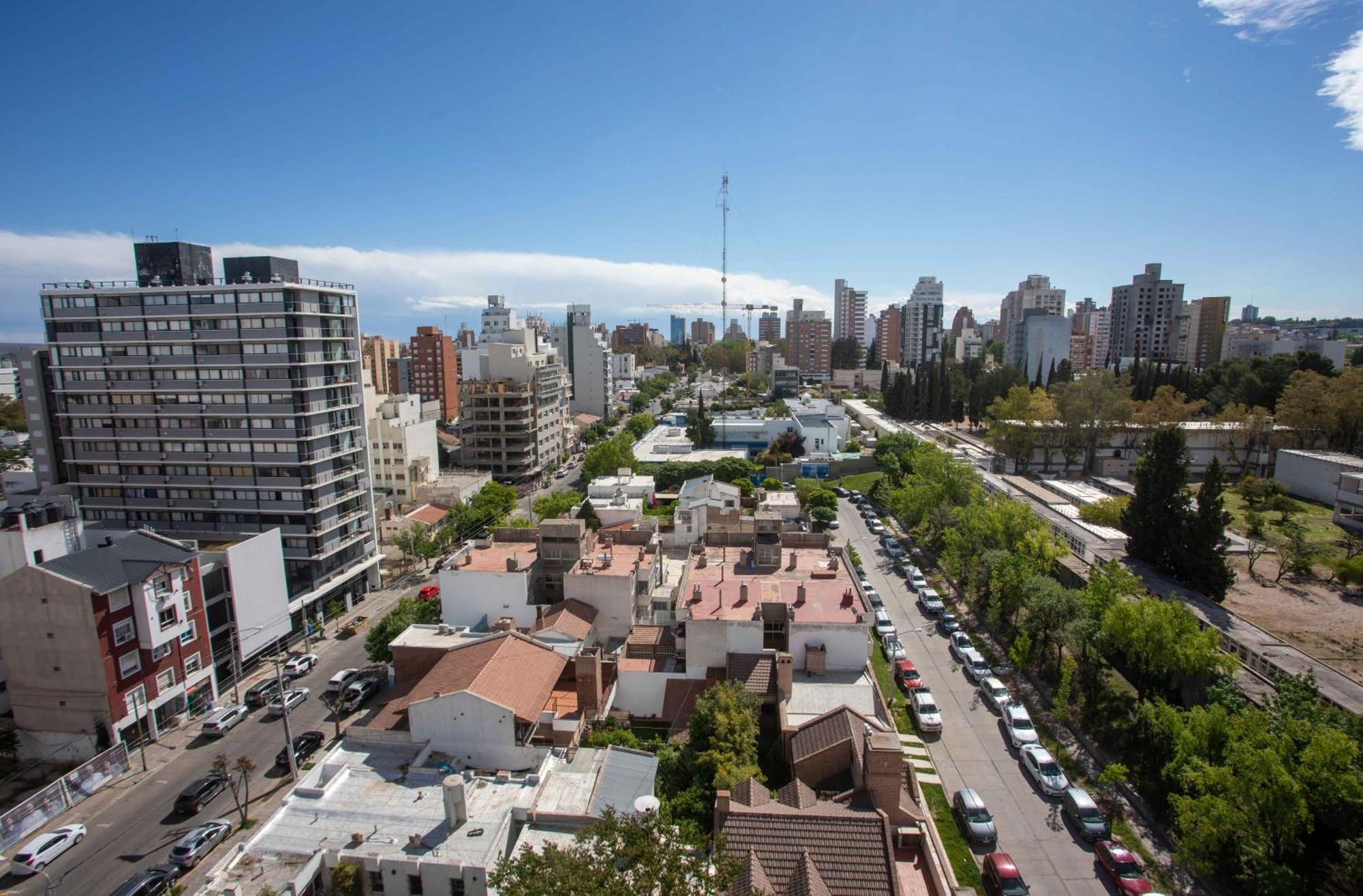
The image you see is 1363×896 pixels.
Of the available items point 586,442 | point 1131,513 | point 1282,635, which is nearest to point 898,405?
point 586,442

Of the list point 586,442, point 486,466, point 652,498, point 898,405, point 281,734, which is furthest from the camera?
→ point 898,405

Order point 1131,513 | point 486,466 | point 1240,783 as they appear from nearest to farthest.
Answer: point 1240,783 → point 1131,513 → point 486,466

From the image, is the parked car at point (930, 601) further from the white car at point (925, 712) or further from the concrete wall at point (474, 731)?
the concrete wall at point (474, 731)

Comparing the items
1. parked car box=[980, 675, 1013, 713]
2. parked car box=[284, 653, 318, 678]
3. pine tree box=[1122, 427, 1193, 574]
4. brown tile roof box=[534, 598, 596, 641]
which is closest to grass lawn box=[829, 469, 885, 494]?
pine tree box=[1122, 427, 1193, 574]

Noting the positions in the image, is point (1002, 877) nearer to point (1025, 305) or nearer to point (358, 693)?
point (358, 693)

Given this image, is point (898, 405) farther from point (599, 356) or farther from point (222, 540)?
point (222, 540)

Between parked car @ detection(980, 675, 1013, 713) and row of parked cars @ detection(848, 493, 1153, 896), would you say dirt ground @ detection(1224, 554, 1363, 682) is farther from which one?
row of parked cars @ detection(848, 493, 1153, 896)

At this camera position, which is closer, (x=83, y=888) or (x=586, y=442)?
(x=83, y=888)
